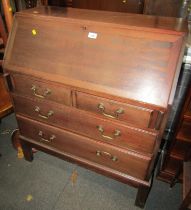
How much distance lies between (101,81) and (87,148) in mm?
593

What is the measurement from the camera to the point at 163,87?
39.5 inches

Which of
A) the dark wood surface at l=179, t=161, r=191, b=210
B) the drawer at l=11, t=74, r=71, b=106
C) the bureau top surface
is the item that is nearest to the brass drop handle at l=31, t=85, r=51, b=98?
the drawer at l=11, t=74, r=71, b=106

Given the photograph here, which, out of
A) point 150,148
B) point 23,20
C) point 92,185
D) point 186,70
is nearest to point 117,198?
point 92,185

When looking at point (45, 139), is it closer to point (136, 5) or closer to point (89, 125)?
point (89, 125)

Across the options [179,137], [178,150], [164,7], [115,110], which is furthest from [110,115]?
[164,7]

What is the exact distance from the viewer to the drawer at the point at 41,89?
125cm

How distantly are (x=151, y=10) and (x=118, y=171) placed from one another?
294 cm

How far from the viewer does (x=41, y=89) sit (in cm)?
132

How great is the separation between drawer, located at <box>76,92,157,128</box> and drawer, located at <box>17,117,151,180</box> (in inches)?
10.9

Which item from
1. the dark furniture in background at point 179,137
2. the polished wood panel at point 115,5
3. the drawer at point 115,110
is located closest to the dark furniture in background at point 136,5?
the polished wood panel at point 115,5

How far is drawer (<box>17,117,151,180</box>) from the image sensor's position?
133 centimetres

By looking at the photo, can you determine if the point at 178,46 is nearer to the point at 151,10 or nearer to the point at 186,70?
the point at 186,70

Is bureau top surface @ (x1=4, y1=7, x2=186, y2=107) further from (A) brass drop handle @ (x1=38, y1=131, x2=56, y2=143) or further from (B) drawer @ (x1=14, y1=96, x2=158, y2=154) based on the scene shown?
(A) brass drop handle @ (x1=38, y1=131, x2=56, y2=143)

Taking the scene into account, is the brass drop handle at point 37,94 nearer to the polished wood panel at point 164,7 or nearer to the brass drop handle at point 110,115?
the brass drop handle at point 110,115
